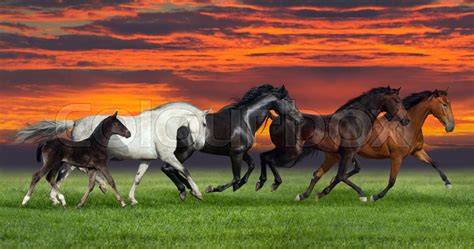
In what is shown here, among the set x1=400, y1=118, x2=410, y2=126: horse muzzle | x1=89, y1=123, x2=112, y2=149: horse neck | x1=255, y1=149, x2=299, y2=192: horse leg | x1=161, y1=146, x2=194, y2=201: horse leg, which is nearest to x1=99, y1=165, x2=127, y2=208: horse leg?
x1=89, y1=123, x2=112, y2=149: horse neck

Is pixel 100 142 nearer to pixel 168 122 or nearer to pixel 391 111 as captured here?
pixel 168 122

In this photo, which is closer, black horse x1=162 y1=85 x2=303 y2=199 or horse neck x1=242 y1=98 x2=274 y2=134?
black horse x1=162 y1=85 x2=303 y2=199

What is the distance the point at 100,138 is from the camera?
51.7 ft

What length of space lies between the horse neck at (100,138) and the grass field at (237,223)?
1.32 meters

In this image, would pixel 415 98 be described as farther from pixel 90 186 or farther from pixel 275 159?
pixel 90 186

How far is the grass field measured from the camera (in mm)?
11578

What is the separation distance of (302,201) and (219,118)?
2756 mm

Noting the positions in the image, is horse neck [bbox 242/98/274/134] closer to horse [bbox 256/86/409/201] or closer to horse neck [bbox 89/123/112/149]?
horse [bbox 256/86/409/201]

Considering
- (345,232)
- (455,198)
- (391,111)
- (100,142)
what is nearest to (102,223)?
(100,142)

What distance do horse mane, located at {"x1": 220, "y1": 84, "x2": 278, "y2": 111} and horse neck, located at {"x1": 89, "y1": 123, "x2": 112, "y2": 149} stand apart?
361cm

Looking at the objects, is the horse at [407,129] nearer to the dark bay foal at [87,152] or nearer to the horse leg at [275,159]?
the horse leg at [275,159]

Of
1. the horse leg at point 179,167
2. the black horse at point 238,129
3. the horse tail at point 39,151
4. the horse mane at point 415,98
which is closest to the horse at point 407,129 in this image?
the horse mane at point 415,98

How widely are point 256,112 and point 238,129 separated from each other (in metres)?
0.60

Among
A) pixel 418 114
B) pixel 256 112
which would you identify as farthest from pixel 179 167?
pixel 418 114
